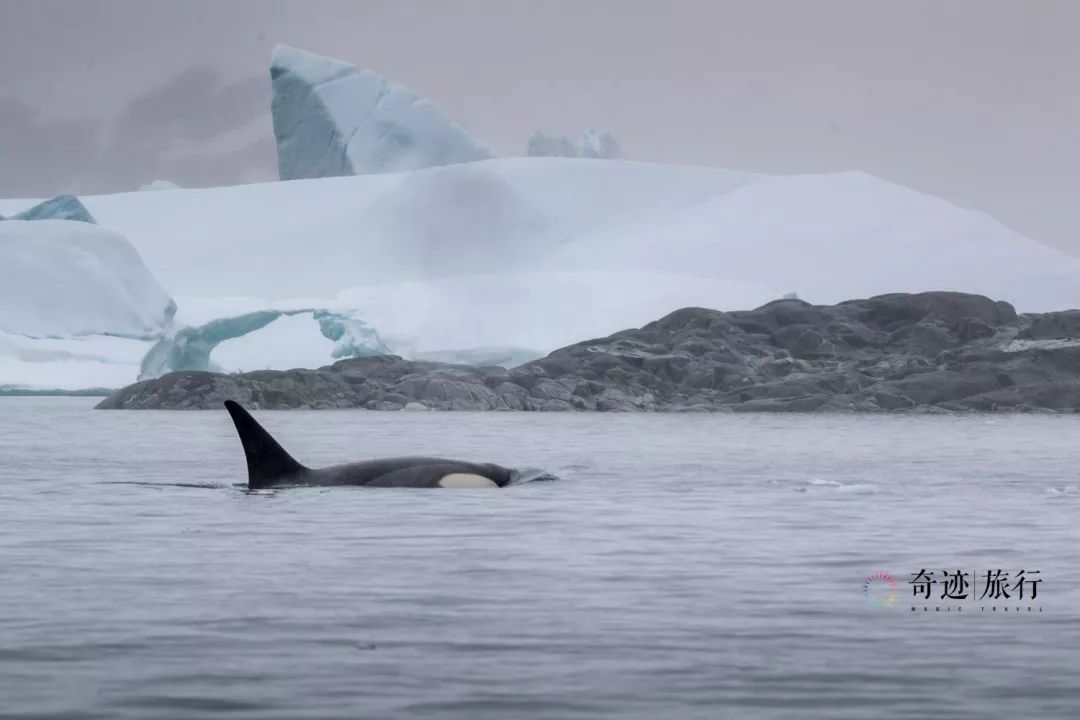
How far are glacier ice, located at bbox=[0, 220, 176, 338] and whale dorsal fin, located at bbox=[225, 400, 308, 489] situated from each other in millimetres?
71110

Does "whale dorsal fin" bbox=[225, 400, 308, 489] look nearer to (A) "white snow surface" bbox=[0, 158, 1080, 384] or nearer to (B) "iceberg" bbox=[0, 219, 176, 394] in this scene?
(B) "iceberg" bbox=[0, 219, 176, 394]

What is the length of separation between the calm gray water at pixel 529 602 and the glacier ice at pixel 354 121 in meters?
97.6

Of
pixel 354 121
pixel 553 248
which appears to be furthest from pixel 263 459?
pixel 354 121

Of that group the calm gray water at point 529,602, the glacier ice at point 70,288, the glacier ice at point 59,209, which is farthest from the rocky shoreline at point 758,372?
the calm gray water at point 529,602

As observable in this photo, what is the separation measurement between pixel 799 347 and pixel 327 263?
35436mm

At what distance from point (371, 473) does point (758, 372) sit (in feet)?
247

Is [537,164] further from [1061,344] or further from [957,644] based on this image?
[957,644]

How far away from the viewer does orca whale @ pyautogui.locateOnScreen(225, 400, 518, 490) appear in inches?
828

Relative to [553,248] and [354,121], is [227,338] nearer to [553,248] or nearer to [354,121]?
[553,248]

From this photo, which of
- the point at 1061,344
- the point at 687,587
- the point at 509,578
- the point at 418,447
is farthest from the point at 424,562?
the point at 1061,344

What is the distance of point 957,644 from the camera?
28.6ft

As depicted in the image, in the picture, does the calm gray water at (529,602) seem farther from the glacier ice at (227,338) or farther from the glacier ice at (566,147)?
the glacier ice at (566,147)

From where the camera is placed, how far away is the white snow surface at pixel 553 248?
100 m

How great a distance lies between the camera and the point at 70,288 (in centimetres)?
8950
